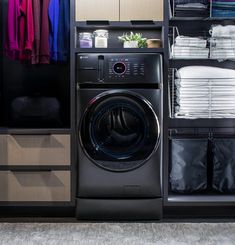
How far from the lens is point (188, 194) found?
3453 millimetres

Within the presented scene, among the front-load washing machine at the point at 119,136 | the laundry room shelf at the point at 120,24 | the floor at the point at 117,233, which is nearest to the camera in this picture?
the floor at the point at 117,233

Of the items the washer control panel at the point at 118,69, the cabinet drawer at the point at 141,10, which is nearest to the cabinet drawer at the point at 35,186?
the washer control panel at the point at 118,69

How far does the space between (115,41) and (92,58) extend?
45cm

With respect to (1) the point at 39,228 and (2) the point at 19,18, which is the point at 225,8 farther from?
(1) the point at 39,228

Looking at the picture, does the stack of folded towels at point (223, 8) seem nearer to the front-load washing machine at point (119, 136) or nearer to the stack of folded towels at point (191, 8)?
the stack of folded towels at point (191, 8)

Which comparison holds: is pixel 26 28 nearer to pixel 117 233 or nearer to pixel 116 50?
pixel 116 50

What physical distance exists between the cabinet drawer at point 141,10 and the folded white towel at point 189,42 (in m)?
0.22

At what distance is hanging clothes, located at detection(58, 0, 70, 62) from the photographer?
3.46 metres

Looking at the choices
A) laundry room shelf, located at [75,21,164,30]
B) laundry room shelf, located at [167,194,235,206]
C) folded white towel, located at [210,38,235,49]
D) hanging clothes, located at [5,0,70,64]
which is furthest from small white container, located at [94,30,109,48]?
laundry room shelf, located at [167,194,235,206]

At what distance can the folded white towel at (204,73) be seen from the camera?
11.1 ft

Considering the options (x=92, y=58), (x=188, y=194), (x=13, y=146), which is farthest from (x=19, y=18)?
(x=188, y=194)

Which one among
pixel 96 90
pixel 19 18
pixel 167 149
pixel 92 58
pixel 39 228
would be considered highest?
pixel 19 18

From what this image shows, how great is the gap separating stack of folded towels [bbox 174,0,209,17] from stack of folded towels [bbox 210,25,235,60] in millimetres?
160

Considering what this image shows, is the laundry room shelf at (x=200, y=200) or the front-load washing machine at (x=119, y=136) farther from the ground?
the front-load washing machine at (x=119, y=136)
